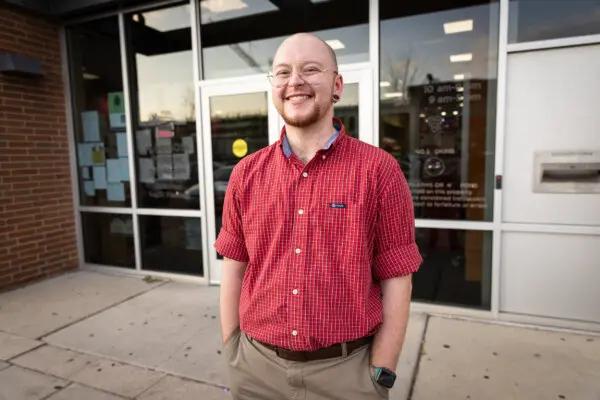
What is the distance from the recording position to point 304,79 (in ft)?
4.55

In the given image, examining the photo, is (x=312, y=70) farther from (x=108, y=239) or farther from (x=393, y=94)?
(x=108, y=239)

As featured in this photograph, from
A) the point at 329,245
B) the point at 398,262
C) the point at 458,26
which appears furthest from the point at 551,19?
the point at 329,245

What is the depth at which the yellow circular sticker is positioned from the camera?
15.5 ft

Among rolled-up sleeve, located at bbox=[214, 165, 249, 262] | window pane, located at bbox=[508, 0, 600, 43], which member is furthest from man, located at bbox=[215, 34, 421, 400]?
window pane, located at bbox=[508, 0, 600, 43]

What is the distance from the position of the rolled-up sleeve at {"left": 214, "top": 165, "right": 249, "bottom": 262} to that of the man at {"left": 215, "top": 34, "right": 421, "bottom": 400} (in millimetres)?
152

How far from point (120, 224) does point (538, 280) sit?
5000mm

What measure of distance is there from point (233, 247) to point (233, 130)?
10.7 ft

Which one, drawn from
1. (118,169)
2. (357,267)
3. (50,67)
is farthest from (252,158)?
(50,67)

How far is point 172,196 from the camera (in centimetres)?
517

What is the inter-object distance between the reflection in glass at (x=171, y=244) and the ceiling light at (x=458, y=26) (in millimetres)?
3454

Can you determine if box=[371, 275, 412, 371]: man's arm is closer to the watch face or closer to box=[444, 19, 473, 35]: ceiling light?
the watch face

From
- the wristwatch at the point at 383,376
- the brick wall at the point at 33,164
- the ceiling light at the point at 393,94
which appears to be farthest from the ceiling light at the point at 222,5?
the wristwatch at the point at 383,376

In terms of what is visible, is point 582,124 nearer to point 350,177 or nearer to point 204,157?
point 350,177

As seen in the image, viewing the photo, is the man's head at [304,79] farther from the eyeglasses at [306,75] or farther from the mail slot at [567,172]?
the mail slot at [567,172]
